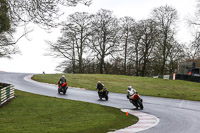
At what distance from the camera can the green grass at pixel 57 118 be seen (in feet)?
41.5

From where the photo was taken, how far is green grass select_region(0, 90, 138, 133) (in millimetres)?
12641

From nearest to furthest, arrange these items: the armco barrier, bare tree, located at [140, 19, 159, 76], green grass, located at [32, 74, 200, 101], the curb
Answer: the curb < the armco barrier < green grass, located at [32, 74, 200, 101] < bare tree, located at [140, 19, 159, 76]

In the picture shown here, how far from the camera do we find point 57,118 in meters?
15.9

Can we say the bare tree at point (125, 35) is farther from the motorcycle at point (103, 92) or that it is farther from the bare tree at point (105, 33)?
the motorcycle at point (103, 92)

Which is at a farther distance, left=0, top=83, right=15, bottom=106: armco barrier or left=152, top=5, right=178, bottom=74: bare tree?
left=152, top=5, right=178, bottom=74: bare tree

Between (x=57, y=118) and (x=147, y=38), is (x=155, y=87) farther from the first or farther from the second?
(x=57, y=118)

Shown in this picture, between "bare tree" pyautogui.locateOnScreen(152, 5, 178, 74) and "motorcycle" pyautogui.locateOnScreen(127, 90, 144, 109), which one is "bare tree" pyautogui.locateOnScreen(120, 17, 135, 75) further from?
"motorcycle" pyautogui.locateOnScreen(127, 90, 144, 109)

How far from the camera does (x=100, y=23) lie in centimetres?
5944

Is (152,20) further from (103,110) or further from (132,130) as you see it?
(132,130)

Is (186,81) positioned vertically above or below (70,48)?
below

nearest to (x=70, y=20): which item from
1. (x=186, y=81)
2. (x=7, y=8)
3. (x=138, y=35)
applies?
(x=138, y=35)

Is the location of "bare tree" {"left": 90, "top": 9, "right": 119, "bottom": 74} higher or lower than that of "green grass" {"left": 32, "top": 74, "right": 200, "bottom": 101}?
higher

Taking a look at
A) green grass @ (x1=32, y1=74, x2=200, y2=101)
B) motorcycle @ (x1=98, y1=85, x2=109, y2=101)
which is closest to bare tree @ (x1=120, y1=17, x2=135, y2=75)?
green grass @ (x1=32, y1=74, x2=200, y2=101)

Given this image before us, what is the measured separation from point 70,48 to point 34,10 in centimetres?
4239
